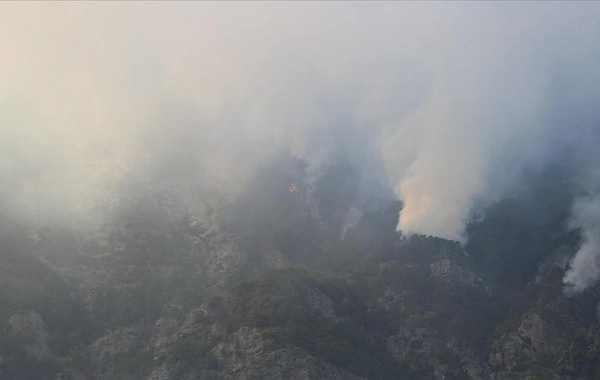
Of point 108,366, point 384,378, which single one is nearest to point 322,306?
point 384,378

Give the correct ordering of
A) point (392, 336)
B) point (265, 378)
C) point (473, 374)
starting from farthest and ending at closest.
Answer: point (392, 336)
point (473, 374)
point (265, 378)

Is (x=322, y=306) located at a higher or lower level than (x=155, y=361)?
higher

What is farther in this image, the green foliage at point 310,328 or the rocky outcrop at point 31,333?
the rocky outcrop at point 31,333

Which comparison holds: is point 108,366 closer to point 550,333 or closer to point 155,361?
point 155,361

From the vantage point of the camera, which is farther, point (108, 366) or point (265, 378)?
point (108, 366)

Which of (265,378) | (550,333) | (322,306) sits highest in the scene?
(322,306)

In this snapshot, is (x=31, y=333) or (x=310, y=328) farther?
(x=31, y=333)

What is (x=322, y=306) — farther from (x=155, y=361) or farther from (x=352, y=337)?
(x=155, y=361)

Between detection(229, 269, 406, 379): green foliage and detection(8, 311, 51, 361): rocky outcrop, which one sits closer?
detection(229, 269, 406, 379): green foliage

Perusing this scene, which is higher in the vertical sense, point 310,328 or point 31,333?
point 31,333

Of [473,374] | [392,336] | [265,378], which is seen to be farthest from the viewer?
[392,336]
